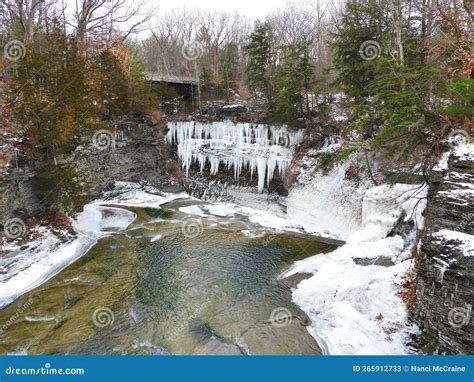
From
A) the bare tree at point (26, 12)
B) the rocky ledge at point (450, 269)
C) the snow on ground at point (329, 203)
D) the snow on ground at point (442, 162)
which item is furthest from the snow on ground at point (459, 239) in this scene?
the bare tree at point (26, 12)

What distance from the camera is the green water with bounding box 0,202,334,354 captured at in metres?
6.14

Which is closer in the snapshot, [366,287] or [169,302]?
[366,287]

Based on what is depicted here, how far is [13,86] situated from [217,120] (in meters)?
12.5

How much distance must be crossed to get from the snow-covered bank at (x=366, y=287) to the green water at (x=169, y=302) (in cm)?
46

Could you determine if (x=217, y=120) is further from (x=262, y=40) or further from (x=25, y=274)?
(x=25, y=274)

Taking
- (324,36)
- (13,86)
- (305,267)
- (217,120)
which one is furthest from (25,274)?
(324,36)

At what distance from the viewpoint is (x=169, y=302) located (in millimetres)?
7621

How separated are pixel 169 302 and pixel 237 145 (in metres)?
12.3

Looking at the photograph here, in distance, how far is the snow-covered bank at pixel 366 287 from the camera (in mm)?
6048

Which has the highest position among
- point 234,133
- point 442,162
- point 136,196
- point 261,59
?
point 261,59

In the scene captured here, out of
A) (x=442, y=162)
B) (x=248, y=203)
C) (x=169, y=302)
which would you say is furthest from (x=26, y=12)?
(x=442, y=162)

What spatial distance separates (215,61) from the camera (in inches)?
1078

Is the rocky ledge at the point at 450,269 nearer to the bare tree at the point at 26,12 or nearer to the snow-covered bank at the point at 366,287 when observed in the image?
the snow-covered bank at the point at 366,287

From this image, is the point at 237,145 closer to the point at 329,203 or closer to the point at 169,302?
the point at 329,203
